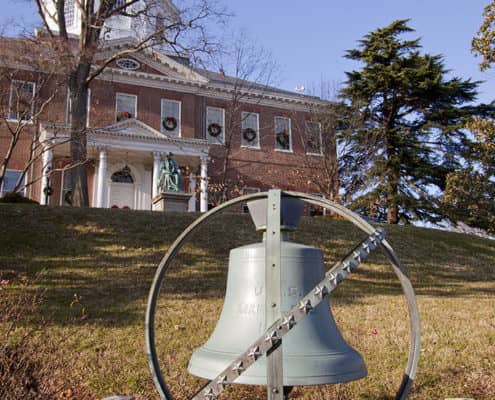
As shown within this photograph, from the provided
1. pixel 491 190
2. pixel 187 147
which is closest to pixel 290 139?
pixel 187 147

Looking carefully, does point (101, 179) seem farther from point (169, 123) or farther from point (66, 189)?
point (169, 123)

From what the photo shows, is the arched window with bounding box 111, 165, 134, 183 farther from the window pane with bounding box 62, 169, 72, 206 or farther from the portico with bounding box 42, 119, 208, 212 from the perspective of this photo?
the window pane with bounding box 62, 169, 72, 206

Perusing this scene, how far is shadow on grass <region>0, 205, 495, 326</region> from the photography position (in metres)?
8.12

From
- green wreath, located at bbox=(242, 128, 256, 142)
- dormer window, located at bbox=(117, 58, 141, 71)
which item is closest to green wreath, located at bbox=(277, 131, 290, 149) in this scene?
green wreath, located at bbox=(242, 128, 256, 142)

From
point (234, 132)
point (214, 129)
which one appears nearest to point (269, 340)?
point (214, 129)

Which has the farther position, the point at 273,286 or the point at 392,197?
the point at 392,197

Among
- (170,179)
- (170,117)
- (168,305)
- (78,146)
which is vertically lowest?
(168,305)

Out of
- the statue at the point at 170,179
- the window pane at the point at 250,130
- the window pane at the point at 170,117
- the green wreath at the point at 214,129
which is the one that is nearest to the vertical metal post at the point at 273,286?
the statue at the point at 170,179

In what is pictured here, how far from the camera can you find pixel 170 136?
26.5m

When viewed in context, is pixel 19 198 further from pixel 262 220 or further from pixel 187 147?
pixel 262 220

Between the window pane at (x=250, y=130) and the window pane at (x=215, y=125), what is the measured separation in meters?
1.24

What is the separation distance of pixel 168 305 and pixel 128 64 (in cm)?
2293

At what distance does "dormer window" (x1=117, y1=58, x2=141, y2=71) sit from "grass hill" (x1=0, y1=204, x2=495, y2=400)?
631 inches

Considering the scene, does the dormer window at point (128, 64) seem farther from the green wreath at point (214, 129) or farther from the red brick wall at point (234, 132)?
the green wreath at point (214, 129)
